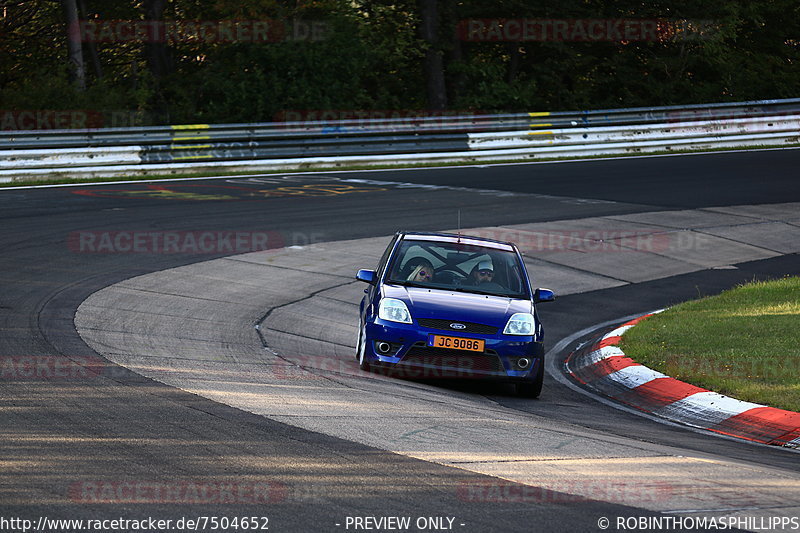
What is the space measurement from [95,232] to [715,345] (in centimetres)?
987

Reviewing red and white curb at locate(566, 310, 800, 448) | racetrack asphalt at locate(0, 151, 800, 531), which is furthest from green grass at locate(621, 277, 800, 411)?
racetrack asphalt at locate(0, 151, 800, 531)

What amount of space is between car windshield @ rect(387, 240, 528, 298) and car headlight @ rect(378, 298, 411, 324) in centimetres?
55

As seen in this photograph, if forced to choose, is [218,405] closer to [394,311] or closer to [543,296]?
[394,311]

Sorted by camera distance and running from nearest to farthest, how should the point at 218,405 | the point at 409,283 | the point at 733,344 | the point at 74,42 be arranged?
the point at 218,405, the point at 409,283, the point at 733,344, the point at 74,42

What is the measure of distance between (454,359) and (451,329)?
0.90 ft

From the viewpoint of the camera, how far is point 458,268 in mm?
10852

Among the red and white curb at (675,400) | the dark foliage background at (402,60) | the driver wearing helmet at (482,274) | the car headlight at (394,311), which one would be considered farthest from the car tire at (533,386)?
the dark foliage background at (402,60)

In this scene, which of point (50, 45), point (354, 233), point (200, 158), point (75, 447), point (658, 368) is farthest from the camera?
point (50, 45)

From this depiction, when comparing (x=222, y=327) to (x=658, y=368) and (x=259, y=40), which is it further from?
(x=259, y=40)

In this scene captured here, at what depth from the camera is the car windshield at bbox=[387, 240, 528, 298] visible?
10.6 metres

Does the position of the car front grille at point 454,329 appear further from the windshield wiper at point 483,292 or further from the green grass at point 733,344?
the green grass at point 733,344

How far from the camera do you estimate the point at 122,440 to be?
21.0 feet

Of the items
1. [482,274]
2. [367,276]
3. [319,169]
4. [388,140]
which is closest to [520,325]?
[482,274]

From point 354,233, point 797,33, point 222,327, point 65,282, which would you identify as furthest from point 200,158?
point 797,33
